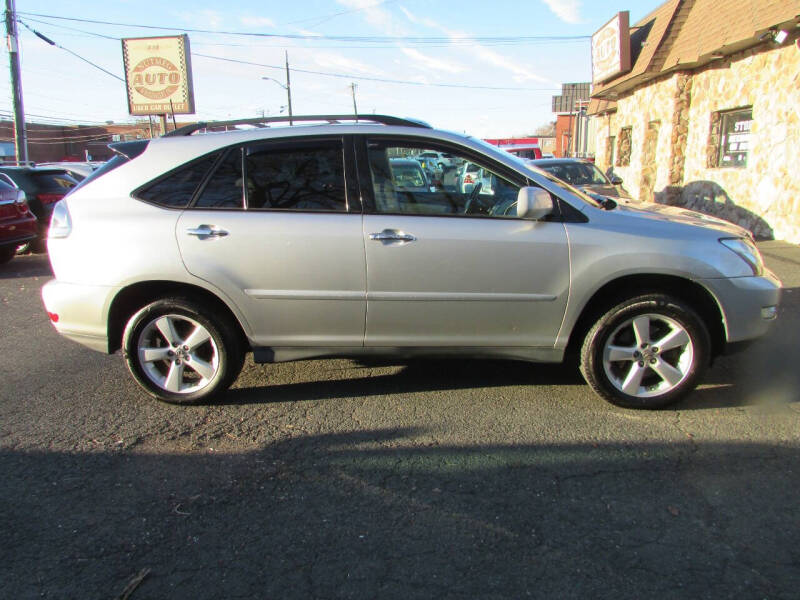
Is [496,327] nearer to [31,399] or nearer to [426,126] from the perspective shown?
[426,126]

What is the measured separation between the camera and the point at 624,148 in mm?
19125

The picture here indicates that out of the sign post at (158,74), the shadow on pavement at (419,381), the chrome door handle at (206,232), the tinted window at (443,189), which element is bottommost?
the shadow on pavement at (419,381)

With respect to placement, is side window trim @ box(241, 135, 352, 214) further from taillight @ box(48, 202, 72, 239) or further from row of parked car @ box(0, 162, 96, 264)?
row of parked car @ box(0, 162, 96, 264)

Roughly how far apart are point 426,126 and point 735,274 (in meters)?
2.20

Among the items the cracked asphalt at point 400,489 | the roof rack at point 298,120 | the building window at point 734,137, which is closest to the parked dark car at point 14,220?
the cracked asphalt at point 400,489

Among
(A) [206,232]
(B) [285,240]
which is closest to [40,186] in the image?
(A) [206,232]

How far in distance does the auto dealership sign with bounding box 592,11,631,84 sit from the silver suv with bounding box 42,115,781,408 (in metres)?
14.1

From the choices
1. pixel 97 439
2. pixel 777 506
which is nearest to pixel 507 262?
pixel 777 506

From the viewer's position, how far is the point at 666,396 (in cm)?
381

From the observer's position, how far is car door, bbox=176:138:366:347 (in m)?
3.70

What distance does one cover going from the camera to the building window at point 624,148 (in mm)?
18875

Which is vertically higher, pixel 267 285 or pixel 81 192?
pixel 81 192

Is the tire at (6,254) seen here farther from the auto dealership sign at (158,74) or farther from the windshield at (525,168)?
the auto dealership sign at (158,74)

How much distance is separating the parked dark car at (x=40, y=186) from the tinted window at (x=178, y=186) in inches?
338
